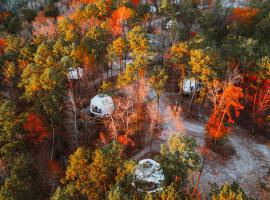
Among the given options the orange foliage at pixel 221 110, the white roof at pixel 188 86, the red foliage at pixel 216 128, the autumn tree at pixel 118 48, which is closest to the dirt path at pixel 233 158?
the red foliage at pixel 216 128

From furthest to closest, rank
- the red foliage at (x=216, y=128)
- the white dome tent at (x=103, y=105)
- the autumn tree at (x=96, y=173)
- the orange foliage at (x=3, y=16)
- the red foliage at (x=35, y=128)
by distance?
the orange foliage at (x=3, y=16)
the white dome tent at (x=103, y=105)
the red foliage at (x=216, y=128)
the red foliage at (x=35, y=128)
the autumn tree at (x=96, y=173)

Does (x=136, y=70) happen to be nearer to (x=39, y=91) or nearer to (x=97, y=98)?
(x=97, y=98)

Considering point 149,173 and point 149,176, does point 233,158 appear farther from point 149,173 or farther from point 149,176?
point 149,176

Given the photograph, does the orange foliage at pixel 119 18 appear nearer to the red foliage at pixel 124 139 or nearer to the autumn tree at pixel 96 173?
the red foliage at pixel 124 139

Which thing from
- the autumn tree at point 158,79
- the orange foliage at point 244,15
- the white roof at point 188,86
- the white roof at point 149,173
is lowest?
the white roof at point 188,86

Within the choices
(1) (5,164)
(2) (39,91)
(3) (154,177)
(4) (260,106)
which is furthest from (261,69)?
(1) (5,164)

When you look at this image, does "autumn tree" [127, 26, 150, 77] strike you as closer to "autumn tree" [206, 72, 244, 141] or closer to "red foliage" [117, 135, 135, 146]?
"red foliage" [117, 135, 135, 146]
